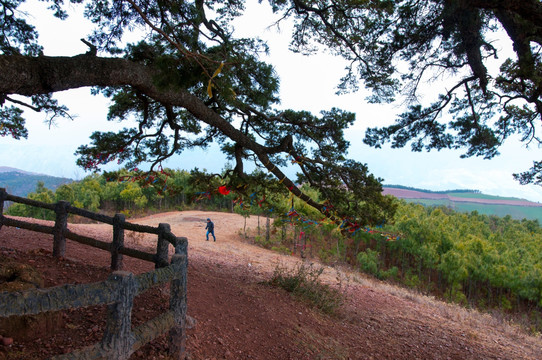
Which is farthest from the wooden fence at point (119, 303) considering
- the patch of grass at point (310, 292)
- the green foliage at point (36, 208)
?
the green foliage at point (36, 208)

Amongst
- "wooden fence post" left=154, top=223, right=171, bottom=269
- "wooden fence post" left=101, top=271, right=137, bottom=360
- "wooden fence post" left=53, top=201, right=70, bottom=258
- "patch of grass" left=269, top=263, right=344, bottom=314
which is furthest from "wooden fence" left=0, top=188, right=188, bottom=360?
"patch of grass" left=269, top=263, right=344, bottom=314

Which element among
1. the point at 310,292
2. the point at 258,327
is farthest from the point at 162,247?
the point at 310,292

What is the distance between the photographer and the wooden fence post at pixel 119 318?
8.95ft

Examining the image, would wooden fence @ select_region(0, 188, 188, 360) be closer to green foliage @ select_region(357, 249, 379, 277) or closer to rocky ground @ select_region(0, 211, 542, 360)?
rocky ground @ select_region(0, 211, 542, 360)

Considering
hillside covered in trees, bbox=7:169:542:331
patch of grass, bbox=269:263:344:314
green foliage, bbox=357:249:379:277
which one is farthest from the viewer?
green foliage, bbox=357:249:379:277

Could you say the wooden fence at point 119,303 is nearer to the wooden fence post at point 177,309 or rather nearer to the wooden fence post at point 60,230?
the wooden fence post at point 177,309

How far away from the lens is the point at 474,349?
23.0 ft

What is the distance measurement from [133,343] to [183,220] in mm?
33658

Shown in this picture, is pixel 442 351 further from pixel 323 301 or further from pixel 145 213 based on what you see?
pixel 145 213

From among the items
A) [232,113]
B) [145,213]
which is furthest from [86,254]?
[145,213]

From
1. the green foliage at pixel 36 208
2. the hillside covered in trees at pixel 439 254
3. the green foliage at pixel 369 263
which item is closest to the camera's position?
the hillside covered in trees at pixel 439 254

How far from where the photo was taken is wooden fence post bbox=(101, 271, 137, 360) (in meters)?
2.73

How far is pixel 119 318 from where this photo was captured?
277 cm

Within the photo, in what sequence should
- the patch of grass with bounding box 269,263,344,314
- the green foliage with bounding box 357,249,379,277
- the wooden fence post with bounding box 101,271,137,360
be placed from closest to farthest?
the wooden fence post with bounding box 101,271,137,360
the patch of grass with bounding box 269,263,344,314
the green foliage with bounding box 357,249,379,277
